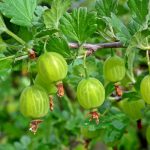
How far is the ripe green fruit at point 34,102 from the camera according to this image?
4.56 ft

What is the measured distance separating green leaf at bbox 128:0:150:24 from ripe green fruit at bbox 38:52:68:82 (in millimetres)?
277

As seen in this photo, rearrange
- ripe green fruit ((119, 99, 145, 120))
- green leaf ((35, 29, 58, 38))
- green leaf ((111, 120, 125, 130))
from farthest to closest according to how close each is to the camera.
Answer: green leaf ((111, 120, 125, 130)), ripe green fruit ((119, 99, 145, 120)), green leaf ((35, 29, 58, 38))

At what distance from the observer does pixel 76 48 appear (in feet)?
4.90

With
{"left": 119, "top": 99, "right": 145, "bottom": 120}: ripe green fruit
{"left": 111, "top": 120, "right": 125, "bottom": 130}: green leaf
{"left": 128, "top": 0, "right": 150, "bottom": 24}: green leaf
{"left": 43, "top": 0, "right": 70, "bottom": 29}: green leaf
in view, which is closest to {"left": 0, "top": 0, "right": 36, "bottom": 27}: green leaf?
{"left": 43, "top": 0, "right": 70, "bottom": 29}: green leaf

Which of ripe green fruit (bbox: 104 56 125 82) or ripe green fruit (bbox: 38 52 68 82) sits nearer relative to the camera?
ripe green fruit (bbox: 38 52 68 82)

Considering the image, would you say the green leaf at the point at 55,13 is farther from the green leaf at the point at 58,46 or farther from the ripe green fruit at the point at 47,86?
the ripe green fruit at the point at 47,86

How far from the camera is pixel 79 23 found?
144 cm

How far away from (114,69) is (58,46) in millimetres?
215

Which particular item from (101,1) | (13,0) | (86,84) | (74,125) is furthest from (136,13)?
(74,125)

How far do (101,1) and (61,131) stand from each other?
1.26 m

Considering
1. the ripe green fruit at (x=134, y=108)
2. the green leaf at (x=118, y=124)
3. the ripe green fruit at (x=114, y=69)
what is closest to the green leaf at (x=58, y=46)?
the ripe green fruit at (x=114, y=69)

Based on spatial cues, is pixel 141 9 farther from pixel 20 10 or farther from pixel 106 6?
pixel 20 10

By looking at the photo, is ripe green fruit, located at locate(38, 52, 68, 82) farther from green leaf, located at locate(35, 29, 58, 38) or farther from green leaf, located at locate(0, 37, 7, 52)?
green leaf, located at locate(0, 37, 7, 52)

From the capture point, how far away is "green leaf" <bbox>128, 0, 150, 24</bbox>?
1.41 metres
